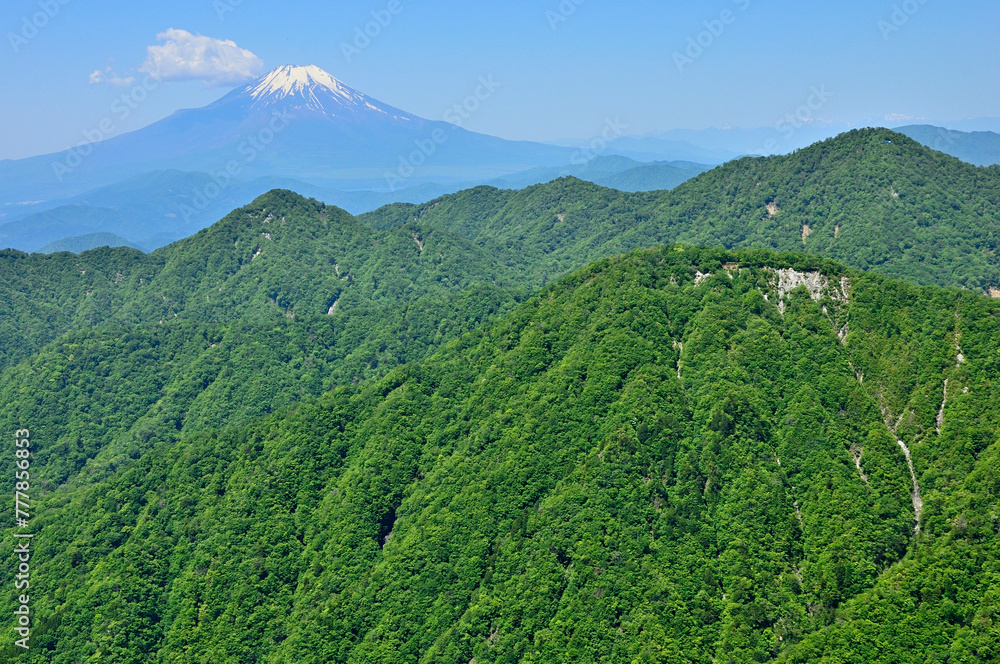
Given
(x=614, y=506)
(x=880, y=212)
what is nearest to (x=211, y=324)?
(x=614, y=506)

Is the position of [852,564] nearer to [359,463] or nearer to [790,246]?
[359,463]

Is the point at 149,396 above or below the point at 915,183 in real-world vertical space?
below

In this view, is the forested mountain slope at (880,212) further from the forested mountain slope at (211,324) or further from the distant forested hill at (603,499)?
the distant forested hill at (603,499)

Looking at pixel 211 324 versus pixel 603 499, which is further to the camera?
pixel 211 324

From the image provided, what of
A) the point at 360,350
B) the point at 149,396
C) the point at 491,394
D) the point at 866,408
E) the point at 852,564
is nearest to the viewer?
the point at 852,564

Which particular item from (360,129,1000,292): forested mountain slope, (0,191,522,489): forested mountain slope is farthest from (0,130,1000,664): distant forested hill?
(360,129,1000,292): forested mountain slope

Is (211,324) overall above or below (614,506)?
above

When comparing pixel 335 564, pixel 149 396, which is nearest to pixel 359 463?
pixel 335 564

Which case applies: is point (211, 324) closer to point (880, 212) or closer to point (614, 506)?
point (614, 506)

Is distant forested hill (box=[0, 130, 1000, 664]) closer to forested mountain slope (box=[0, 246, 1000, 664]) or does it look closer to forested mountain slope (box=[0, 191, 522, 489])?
forested mountain slope (box=[0, 246, 1000, 664])
